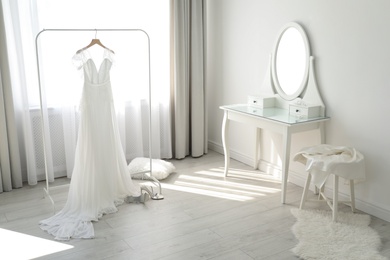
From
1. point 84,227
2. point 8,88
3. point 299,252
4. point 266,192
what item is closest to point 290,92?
point 266,192

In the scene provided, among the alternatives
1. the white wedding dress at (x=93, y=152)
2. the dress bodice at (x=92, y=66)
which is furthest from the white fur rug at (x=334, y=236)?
the dress bodice at (x=92, y=66)

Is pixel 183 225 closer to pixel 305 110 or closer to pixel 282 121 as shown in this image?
pixel 282 121

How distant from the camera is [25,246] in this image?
8.98 feet

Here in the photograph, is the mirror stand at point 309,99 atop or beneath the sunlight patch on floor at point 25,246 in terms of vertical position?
atop

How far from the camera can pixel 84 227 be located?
2961mm

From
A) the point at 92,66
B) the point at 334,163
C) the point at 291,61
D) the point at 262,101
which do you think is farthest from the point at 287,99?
the point at 92,66

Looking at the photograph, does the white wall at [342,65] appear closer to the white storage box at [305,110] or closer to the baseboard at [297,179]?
the baseboard at [297,179]

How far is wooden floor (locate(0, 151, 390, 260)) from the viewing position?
267 centimetres

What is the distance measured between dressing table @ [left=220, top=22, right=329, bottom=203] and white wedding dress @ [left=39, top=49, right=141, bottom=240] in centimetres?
120

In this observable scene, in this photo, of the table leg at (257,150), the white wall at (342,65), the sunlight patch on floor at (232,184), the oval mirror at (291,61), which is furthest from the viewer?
the table leg at (257,150)

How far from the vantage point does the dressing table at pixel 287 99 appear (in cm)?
336

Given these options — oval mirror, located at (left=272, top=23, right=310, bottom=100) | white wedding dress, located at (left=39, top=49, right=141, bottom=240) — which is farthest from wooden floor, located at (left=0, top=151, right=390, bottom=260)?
oval mirror, located at (left=272, top=23, right=310, bottom=100)

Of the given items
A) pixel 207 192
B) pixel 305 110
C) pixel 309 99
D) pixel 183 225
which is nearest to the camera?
pixel 183 225

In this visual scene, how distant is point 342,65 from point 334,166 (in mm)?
879
